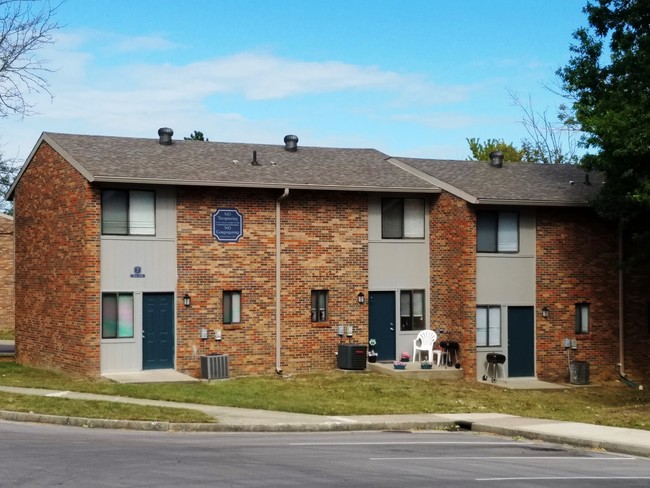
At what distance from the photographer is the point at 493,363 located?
31.5 m

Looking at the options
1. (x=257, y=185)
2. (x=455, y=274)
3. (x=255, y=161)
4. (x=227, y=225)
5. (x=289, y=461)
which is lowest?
(x=289, y=461)

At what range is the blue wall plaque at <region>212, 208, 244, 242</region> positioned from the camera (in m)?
30.3

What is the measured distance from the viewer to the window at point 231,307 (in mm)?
30422

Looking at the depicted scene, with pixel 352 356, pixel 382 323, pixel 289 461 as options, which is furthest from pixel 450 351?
pixel 289 461

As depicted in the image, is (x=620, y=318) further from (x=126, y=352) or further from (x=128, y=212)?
(x=128, y=212)

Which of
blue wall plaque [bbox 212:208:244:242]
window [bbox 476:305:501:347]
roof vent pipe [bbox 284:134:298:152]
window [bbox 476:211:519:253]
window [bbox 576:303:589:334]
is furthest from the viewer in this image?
roof vent pipe [bbox 284:134:298:152]

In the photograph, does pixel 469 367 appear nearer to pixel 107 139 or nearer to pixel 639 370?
pixel 639 370

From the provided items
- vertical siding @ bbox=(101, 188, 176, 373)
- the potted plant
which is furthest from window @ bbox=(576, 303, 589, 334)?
vertical siding @ bbox=(101, 188, 176, 373)

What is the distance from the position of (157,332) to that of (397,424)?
34.2ft

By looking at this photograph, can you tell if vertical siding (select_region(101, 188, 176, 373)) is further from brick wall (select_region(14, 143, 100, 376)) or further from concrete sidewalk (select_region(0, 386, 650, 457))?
concrete sidewalk (select_region(0, 386, 650, 457))

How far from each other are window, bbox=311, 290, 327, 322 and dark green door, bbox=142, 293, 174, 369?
448 cm

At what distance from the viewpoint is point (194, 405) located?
75.4 feet

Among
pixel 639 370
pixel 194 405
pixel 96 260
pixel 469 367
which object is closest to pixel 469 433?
pixel 194 405

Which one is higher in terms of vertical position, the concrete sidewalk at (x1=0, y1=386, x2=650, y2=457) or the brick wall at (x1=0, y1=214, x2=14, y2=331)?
the brick wall at (x1=0, y1=214, x2=14, y2=331)
